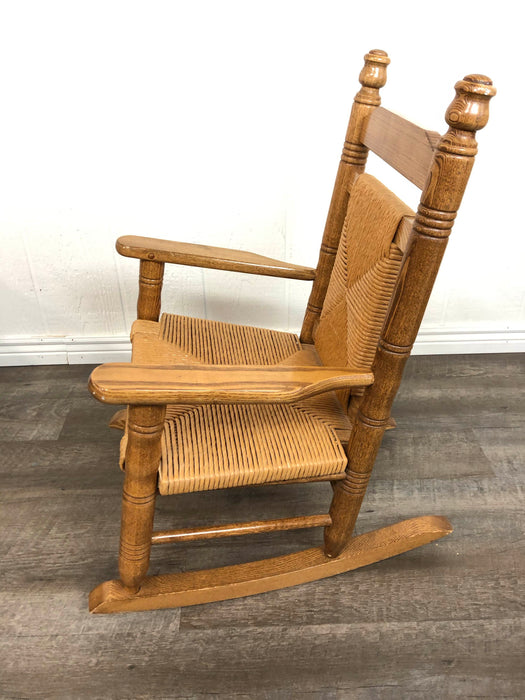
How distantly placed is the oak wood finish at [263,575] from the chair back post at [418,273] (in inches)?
5.0

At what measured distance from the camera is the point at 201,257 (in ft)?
4.41

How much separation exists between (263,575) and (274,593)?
63 millimetres

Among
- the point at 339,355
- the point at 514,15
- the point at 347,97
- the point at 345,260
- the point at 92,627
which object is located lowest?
the point at 92,627

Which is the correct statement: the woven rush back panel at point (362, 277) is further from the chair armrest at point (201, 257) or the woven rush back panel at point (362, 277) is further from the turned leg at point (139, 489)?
the turned leg at point (139, 489)

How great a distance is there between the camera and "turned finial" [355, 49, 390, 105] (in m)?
1.15

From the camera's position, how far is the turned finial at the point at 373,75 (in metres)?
1.15

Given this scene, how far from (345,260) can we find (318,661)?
849 millimetres

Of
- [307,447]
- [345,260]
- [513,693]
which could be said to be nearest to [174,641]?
[307,447]

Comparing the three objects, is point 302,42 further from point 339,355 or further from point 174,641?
point 174,641

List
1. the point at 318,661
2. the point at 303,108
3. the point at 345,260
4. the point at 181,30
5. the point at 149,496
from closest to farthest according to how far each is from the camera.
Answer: the point at 149,496, the point at 318,661, the point at 345,260, the point at 181,30, the point at 303,108

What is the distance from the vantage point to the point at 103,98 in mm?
1608

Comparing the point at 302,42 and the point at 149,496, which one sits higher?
the point at 302,42

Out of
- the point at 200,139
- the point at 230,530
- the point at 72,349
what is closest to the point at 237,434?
the point at 230,530

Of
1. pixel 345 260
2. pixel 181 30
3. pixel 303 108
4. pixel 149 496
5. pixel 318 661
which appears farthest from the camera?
pixel 303 108
